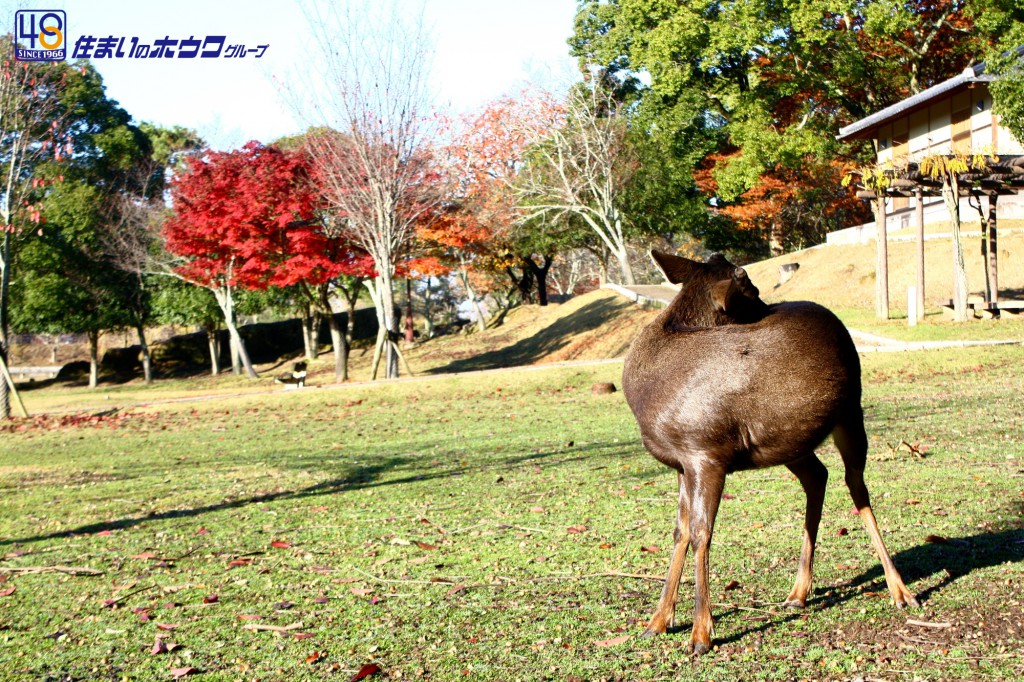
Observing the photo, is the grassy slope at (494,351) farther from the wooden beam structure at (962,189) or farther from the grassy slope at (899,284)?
the wooden beam structure at (962,189)

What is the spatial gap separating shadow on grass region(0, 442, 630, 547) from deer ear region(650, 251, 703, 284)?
5.83m


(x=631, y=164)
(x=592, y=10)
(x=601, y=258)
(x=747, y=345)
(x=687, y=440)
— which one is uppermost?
(x=592, y=10)

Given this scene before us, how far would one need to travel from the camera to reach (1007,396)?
1377 centimetres

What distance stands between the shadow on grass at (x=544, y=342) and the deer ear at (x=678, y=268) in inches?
1187

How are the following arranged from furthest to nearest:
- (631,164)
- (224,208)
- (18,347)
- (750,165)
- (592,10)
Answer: (18,347), (592,10), (631,164), (750,165), (224,208)

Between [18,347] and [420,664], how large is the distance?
5666cm

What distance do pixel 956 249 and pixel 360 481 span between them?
18184 mm

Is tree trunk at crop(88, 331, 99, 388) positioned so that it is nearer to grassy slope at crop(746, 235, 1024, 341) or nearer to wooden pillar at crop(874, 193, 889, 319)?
grassy slope at crop(746, 235, 1024, 341)

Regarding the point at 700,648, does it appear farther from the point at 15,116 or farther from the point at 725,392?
the point at 15,116

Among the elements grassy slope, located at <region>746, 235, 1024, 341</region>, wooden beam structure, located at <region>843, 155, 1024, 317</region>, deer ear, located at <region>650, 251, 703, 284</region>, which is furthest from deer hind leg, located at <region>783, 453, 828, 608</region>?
wooden beam structure, located at <region>843, 155, 1024, 317</region>

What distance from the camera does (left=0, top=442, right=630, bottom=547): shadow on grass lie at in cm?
818

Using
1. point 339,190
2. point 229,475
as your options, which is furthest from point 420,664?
point 339,190

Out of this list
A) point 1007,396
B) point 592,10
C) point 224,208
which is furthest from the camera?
point 592,10

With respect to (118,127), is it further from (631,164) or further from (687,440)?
(687,440)
